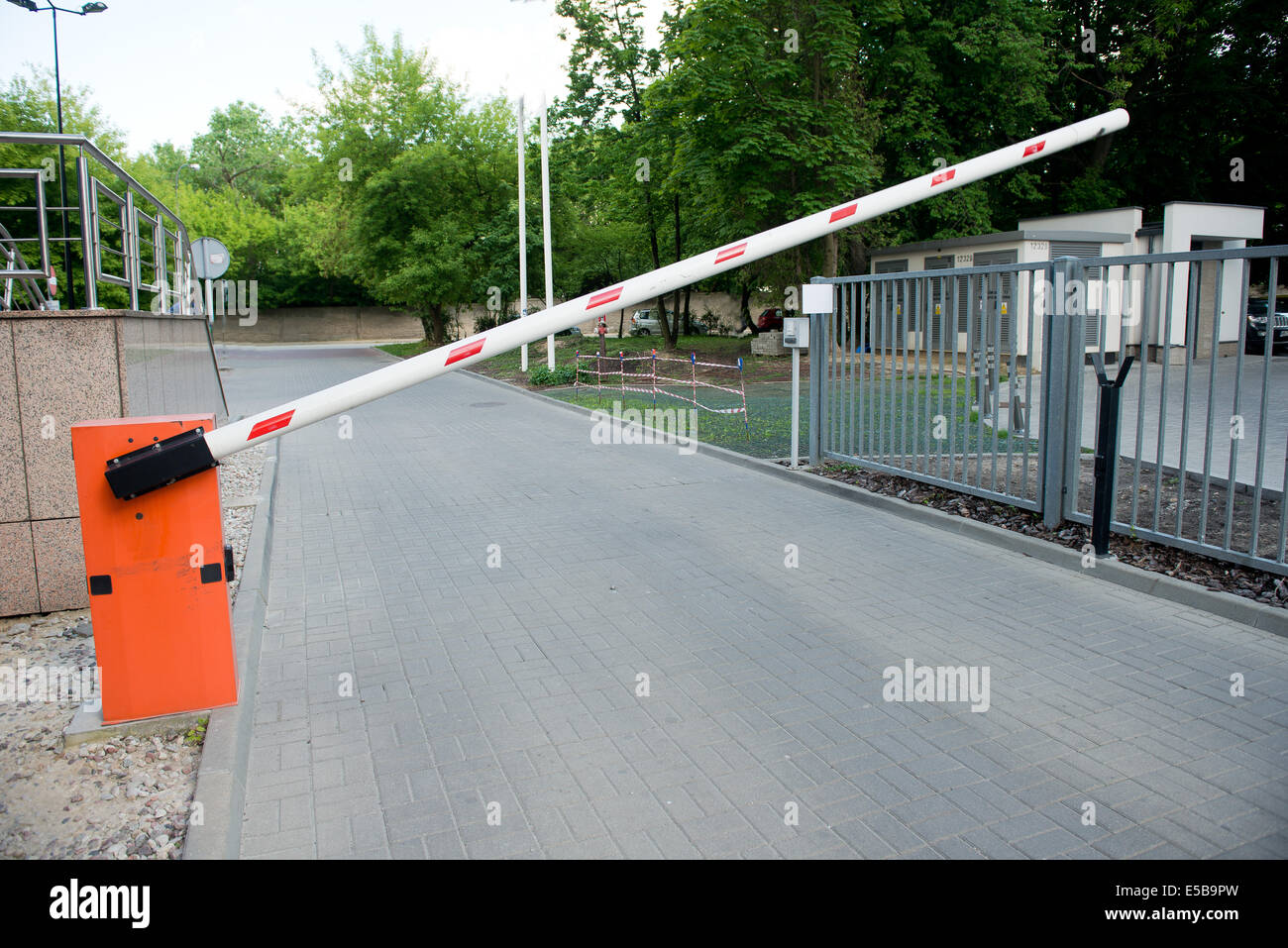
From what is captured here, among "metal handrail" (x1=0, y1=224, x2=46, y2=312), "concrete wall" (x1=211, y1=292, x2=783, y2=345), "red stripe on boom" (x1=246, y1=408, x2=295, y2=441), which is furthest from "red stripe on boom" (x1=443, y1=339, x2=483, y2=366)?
"concrete wall" (x1=211, y1=292, x2=783, y2=345)

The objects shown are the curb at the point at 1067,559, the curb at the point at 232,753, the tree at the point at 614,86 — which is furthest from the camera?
the tree at the point at 614,86

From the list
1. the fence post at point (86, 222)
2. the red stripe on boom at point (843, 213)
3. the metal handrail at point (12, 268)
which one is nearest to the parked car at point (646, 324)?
the metal handrail at point (12, 268)

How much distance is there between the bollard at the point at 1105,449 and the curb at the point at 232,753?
5.95 m

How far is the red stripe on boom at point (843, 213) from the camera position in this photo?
432cm

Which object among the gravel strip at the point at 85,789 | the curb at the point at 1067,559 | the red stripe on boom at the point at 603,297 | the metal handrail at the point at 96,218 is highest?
the metal handrail at the point at 96,218

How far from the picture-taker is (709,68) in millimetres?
23078

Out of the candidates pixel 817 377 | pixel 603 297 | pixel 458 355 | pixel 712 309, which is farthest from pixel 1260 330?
pixel 458 355

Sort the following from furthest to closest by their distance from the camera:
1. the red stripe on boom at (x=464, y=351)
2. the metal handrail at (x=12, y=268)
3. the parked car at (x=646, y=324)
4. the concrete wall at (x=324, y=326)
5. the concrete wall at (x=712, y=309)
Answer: the concrete wall at (x=324, y=326) < the concrete wall at (x=712, y=309) < the parked car at (x=646, y=324) < the metal handrail at (x=12, y=268) < the red stripe on boom at (x=464, y=351)

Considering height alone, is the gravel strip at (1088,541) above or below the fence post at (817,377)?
below

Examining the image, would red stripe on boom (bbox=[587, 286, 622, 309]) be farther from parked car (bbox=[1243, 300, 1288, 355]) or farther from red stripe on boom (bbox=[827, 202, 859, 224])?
parked car (bbox=[1243, 300, 1288, 355])

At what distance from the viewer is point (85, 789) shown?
386 cm

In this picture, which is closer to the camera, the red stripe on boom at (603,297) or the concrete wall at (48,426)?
the red stripe on boom at (603,297)

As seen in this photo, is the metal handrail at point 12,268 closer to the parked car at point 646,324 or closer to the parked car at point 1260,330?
the parked car at point 1260,330

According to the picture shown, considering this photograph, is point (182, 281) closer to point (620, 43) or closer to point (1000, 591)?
point (1000, 591)
